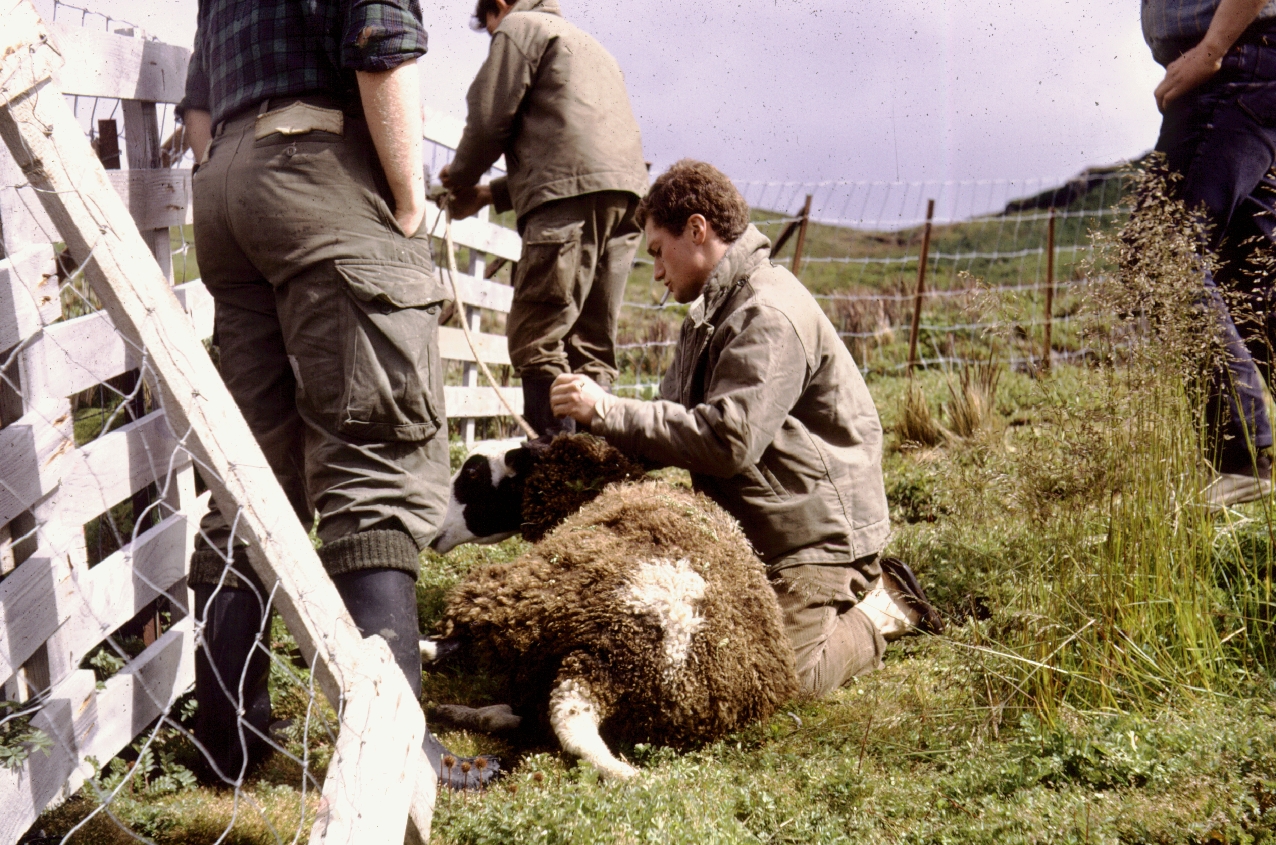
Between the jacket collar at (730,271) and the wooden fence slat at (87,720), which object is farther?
the jacket collar at (730,271)

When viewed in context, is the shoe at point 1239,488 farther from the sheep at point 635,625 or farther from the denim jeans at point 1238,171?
the sheep at point 635,625

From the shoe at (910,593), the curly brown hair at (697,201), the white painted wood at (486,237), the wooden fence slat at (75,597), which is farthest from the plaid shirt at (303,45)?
the white painted wood at (486,237)

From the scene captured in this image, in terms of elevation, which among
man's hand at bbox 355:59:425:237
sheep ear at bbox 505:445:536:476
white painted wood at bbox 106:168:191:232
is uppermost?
man's hand at bbox 355:59:425:237

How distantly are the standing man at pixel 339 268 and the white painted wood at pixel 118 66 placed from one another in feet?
1.14

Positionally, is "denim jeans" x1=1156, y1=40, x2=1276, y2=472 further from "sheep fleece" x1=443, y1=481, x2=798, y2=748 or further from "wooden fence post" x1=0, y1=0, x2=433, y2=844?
"wooden fence post" x1=0, y1=0, x2=433, y2=844

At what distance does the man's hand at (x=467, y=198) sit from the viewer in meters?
4.58

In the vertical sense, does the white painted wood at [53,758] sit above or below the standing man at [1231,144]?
below

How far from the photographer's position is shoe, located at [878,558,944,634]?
12.1 feet

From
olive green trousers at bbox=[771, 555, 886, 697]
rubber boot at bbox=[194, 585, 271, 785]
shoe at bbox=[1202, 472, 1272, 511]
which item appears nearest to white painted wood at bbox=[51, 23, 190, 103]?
rubber boot at bbox=[194, 585, 271, 785]

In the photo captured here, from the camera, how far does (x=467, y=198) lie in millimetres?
4609

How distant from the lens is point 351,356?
238 cm

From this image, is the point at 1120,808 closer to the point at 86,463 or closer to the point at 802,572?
the point at 802,572

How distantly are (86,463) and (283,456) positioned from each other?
47 centimetres

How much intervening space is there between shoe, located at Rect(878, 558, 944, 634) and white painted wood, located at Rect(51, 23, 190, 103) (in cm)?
292
